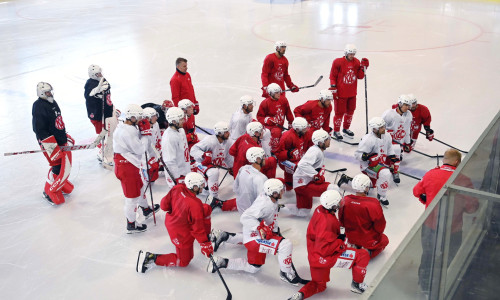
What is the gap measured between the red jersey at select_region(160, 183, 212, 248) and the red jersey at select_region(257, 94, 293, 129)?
2.36 meters

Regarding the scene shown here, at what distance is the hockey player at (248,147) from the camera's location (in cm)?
565

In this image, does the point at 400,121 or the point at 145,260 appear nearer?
the point at 145,260

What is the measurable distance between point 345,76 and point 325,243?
3694 millimetres

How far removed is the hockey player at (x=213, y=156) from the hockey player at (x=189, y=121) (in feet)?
1.68

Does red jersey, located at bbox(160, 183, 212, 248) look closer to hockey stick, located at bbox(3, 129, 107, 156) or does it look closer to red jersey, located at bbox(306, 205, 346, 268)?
red jersey, located at bbox(306, 205, 346, 268)

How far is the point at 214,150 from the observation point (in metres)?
6.01

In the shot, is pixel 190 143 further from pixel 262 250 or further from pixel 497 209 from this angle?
pixel 497 209

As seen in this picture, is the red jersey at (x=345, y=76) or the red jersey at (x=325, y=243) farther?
the red jersey at (x=345, y=76)

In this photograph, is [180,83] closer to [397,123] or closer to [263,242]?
[397,123]

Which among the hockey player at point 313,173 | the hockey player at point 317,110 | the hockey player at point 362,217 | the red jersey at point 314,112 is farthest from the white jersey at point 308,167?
the red jersey at point 314,112

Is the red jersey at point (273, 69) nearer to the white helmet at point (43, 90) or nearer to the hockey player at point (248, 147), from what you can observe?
the hockey player at point (248, 147)

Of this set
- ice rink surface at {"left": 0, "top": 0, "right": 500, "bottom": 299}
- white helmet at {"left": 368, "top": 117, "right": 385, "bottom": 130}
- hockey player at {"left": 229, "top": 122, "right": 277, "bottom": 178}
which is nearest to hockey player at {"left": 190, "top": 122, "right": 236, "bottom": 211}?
hockey player at {"left": 229, "top": 122, "right": 277, "bottom": 178}

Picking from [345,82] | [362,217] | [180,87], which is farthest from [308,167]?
[180,87]

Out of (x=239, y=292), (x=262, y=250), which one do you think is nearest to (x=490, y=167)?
(x=262, y=250)
